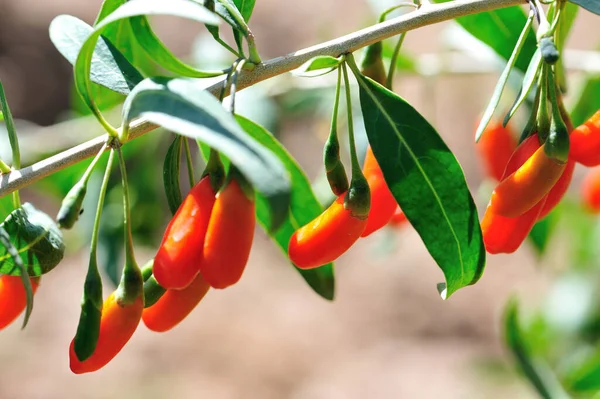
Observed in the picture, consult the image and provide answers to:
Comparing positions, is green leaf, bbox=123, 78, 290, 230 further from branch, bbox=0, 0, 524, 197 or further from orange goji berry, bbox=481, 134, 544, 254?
orange goji berry, bbox=481, 134, 544, 254

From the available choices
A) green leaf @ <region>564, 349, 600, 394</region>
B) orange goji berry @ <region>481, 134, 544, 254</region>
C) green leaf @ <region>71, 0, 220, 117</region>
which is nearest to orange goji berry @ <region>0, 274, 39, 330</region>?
green leaf @ <region>71, 0, 220, 117</region>

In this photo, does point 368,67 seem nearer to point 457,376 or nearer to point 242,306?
point 457,376

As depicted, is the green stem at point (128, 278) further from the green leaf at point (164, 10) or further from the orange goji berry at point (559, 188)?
the orange goji berry at point (559, 188)

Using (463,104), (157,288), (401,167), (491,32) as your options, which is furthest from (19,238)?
(463,104)

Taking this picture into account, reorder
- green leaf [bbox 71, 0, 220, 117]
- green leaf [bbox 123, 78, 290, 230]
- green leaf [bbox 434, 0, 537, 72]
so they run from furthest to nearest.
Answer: green leaf [bbox 434, 0, 537, 72], green leaf [bbox 71, 0, 220, 117], green leaf [bbox 123, 78, 290, 230]

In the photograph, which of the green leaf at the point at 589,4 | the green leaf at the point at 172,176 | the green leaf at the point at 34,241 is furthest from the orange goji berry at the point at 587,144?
the green leaf at the point at 34,241

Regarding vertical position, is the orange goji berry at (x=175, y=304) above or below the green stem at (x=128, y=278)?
below
